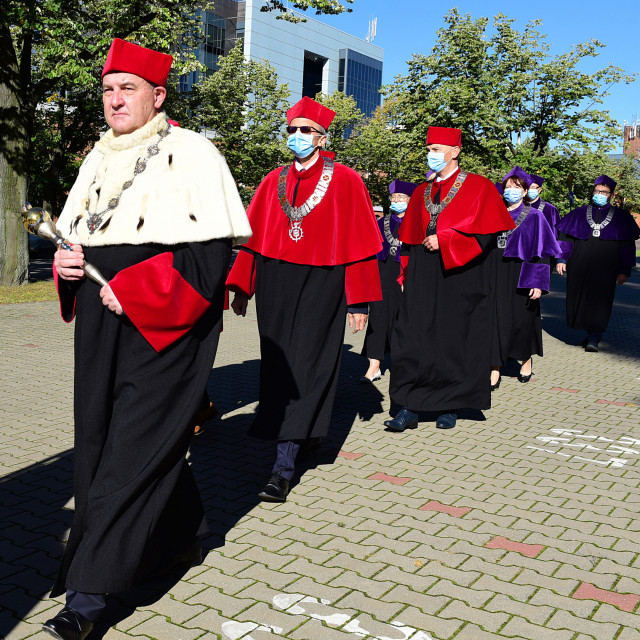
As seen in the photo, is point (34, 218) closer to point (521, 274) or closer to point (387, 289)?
point (387, 289)

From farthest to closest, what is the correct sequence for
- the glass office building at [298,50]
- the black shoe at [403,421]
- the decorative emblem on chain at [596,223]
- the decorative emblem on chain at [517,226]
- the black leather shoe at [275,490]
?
the glass office building at [298,50]
the decorative emblem on chain at [596,223]
the decorative emblem on chain at [517,226]
the black shoe at [403,421]
the black leather shoe at [275,490]

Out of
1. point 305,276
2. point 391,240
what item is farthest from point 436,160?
point 391,240

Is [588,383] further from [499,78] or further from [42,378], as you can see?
[499,78]

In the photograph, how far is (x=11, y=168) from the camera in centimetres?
1619

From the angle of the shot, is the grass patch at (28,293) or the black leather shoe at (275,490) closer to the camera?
the black leather shoe at (275,490)

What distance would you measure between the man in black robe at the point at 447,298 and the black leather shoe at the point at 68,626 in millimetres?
3881

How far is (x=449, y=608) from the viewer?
140 inches

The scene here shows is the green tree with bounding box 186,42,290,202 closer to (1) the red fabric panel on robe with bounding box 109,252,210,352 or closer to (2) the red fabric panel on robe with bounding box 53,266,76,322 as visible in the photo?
(2) the red fabric panel on robe with bounding box 53,266,76,322

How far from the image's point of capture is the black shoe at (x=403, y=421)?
6.61 metres

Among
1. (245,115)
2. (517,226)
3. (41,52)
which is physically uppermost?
(245,115)

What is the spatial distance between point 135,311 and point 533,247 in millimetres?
6645

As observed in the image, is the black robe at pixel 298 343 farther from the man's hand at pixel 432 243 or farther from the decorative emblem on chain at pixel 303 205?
the man's hand at pixel 432 243

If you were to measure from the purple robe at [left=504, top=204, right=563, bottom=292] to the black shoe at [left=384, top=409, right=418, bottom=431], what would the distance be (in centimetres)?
305

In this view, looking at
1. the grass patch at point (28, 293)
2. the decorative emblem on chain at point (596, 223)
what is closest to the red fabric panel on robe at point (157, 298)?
the decorative emblem on chain at point (596, 223)
